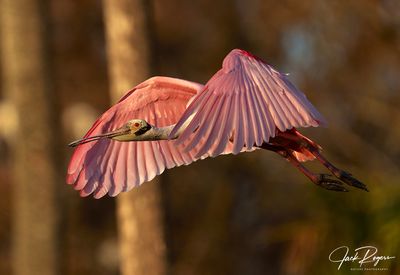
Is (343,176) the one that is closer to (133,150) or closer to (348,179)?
(348,179)

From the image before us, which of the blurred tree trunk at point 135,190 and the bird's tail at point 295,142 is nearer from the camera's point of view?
the bird's tail at point 295,142

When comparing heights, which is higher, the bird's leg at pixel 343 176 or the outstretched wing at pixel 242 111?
the outstretched wing at pixel 242 111

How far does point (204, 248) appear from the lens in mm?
20141

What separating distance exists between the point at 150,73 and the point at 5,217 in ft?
37.6

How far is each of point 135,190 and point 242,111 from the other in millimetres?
3064

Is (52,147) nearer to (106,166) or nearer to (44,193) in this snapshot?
(44,193)

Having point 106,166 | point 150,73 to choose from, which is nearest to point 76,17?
point 150,73

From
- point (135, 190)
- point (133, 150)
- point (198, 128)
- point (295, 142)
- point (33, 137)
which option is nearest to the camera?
point (198, 128)

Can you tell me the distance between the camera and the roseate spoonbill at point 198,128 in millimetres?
6367

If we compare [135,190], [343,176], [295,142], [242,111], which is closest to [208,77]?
[135,190]

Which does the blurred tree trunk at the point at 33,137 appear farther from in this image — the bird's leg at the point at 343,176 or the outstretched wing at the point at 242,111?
the outstretched wing at the point at 242,111

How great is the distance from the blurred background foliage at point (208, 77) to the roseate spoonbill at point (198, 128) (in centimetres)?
786

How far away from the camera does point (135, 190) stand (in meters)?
9.40

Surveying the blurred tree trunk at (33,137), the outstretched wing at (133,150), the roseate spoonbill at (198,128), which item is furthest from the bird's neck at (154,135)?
the blurred tree trunk at (33,137)
